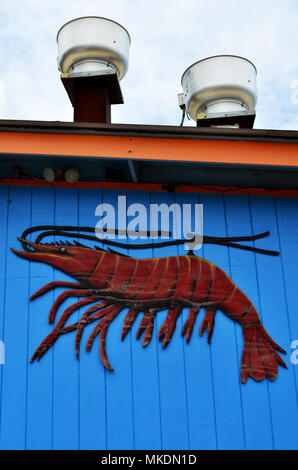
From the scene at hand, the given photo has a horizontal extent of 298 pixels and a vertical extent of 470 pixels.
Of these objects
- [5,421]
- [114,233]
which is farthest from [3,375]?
[114,233]

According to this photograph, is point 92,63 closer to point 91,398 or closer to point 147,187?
point 147,187

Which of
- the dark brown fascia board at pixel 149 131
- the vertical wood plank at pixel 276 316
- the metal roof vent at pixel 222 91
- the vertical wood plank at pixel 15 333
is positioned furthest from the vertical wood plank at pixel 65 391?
the metal roof vent at pixel 222 91

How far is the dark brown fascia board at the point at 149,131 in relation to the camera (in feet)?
13.5

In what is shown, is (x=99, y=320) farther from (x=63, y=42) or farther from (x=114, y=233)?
(x=63, y=42)

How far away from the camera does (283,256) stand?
15.1ft

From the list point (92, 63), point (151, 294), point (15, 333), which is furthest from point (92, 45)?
point (15, 333)

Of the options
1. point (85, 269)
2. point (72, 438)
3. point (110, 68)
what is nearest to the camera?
point (72, 438)

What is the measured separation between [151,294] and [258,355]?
42.9 inches

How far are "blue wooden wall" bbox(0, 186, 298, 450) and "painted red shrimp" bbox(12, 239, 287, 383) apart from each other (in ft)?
0.21

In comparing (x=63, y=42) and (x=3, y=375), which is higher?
(x=63, y=42)

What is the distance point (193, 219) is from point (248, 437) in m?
1.98

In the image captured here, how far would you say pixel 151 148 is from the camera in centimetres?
422

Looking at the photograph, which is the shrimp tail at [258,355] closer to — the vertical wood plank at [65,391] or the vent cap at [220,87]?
the vertical wood plank at [65,391]

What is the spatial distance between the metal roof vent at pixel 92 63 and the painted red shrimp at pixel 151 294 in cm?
177
